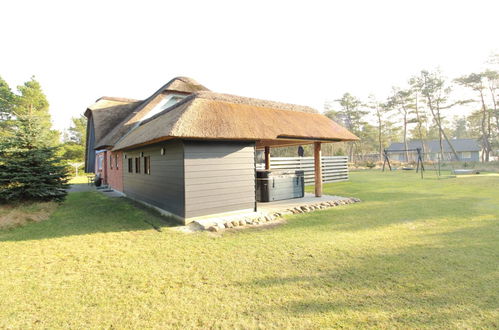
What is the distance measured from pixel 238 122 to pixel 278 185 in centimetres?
339

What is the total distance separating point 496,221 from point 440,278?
14.7ft

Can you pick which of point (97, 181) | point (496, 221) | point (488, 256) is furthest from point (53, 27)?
point (496, 221)

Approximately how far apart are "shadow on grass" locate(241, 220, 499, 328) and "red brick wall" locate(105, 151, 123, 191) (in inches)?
465

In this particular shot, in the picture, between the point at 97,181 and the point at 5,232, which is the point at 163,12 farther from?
the point at 97,181

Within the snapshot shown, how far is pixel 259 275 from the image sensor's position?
3.60 metres

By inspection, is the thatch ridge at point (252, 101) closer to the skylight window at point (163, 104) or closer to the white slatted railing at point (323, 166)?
the white slatted railing at point (323, 166)

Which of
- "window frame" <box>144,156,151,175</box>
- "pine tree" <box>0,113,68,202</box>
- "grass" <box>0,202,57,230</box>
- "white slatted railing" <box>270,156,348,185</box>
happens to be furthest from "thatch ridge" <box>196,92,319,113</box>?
"pine tree" <box>0,113,68,202</box>

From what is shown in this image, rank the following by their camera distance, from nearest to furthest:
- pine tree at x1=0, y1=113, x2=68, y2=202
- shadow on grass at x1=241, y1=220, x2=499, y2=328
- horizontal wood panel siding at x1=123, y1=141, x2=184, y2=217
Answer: shadow on grass at x1=241, y1=220, x2=499, y2=328 → horizontal wood panel siding at x1=123, y1=141, x2=184, y2=217 → pine tree at x1=0, y1=113, x2=68, y2=202

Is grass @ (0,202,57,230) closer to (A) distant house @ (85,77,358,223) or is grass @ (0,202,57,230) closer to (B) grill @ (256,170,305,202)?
(A) distant house @ (85,77,358,223)

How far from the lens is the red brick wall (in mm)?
12901

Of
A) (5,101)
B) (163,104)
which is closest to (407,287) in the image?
(163,104)

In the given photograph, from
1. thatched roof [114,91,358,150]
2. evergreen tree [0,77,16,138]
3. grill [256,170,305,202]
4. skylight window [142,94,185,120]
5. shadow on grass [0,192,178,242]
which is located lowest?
shadow on grass [0,192,178,242]

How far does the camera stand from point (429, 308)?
273 cm

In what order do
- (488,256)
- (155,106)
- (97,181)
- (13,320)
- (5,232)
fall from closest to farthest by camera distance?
1. (13,320)
2. (488,256)
3. (5,232)
4. (155,106)
5. (97,181)
